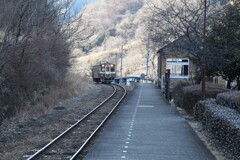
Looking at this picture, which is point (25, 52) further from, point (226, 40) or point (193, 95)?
point (226, 40)

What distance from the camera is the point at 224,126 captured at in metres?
11.5

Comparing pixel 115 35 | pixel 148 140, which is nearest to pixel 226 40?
pixel 148 140

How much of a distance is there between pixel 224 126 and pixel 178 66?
33.5 metres

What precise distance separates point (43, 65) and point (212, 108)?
11.4 meters

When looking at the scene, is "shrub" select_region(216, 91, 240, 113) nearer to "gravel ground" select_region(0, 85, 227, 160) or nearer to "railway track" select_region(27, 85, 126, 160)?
"gravel ground" select_region(0, 85, 227, 160)

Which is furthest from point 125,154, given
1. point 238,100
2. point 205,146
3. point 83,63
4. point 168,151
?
point 83,63

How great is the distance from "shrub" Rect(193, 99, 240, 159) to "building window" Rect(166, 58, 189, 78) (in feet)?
86.9

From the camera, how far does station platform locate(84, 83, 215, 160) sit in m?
11.4

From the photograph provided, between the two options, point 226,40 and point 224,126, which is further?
point 226,40

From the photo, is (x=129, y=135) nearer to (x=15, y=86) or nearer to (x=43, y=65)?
(x=15, y=86)

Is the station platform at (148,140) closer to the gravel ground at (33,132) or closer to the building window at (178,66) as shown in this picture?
the gravel ground at (33,132)

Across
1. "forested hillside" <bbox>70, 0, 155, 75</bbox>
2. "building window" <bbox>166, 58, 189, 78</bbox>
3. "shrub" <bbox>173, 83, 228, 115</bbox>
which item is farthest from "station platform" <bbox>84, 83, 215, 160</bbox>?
"forested hillside" <bbox>70, 0, 155, 75</bbox>

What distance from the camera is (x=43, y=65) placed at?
2342cm

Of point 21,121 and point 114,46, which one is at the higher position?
point 114,46
